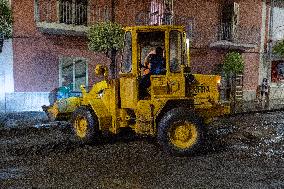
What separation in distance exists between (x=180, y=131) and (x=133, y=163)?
1272mm

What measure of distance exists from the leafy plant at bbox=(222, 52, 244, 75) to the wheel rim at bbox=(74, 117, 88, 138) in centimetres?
1385

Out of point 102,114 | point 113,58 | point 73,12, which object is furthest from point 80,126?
point 73,12

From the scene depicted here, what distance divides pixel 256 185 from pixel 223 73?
1596cm

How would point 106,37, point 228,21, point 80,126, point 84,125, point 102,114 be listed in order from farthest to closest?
point 228,21 < point 106,37 < point 80,126 < point 84,125 < point 102,114

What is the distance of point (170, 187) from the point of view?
5.33 meters

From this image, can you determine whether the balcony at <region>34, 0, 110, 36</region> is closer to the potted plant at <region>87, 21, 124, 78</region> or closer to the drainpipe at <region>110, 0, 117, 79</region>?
the drainpipe at <region>110, 0, 117, 79</region>

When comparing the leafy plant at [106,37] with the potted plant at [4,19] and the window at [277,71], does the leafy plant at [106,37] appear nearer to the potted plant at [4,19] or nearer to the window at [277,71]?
the potted plant at [4,19]

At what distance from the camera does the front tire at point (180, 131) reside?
7074 mm

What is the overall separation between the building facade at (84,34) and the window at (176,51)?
9.71 metres

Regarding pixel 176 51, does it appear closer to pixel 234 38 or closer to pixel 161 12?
pixel 161 12

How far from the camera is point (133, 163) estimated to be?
262 inches

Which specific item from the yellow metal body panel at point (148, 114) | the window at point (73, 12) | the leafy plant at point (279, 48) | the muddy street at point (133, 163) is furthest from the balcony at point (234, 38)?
the yellow metal body panel at point (148, 114)

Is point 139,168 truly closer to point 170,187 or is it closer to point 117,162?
point 117,162

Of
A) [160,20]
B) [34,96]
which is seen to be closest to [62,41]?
[34,96]
